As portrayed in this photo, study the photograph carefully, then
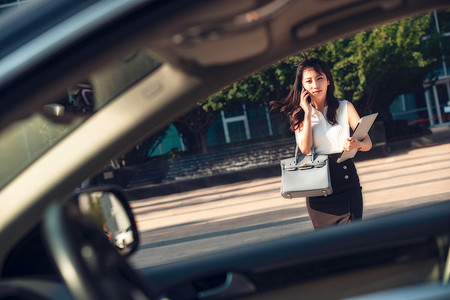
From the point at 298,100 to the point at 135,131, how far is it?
2.13 m

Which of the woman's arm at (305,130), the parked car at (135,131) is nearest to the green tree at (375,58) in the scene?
the woman's arm at (305,130)

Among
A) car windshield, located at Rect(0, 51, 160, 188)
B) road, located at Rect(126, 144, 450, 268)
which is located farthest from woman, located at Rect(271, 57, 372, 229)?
car windshield, located at Rect(0, 51, 160, 188)

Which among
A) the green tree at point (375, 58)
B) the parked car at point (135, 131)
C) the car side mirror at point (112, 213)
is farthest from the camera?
the green tree at point (375, 58)

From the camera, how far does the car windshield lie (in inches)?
44.2

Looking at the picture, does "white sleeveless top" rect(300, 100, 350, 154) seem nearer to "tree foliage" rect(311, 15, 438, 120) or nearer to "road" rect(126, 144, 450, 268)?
"road" rect(126, 144, 450, 268)

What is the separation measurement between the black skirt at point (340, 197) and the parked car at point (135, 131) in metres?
1.60

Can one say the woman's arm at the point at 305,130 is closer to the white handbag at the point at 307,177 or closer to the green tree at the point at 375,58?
the white handbag at the point at 307,177

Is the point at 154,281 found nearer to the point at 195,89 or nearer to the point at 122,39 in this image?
the point at 195,89

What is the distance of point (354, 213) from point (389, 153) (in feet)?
48.7

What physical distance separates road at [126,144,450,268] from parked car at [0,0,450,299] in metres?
2.03

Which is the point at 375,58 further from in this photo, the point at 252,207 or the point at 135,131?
the point at 135,131

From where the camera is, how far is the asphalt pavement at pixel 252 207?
592 centimetres

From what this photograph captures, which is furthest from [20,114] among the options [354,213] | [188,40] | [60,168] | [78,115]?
[354,213]

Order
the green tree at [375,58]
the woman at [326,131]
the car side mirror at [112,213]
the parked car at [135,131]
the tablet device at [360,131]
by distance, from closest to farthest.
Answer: the parked car at [135,131] → the car side mirror at [112,213] → the tablet device at [360,131] → the woman at [326,131] → the green tree at [375,58]
